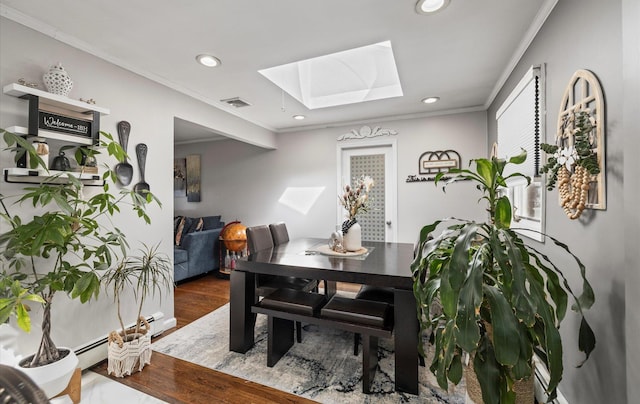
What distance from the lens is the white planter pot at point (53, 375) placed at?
5.12 ft

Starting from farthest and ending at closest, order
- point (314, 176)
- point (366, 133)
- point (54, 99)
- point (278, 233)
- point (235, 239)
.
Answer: point (314, 176) → point (235, 239) → point (366, 133) → point (278, 233) → point (54, 99)

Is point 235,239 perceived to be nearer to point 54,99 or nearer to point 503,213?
point 54,99

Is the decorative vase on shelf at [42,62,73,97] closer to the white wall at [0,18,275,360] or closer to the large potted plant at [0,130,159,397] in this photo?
the white wall at [0,18,275,360]

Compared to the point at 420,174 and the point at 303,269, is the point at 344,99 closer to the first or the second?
the point at 420,174

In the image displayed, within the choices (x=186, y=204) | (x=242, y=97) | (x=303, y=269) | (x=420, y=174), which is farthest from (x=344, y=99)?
(x=186, y=204)

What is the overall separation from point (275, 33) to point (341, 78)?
55.9 inches

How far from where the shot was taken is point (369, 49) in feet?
8.63

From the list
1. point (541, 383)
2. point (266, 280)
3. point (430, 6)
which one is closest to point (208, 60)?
point (430, 6)

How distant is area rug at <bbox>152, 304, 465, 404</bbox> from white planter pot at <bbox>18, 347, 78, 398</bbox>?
2.29 ft

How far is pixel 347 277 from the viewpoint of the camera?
190 cm

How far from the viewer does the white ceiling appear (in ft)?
5.57

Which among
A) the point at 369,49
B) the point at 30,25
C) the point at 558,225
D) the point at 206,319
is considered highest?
the point at 369,49

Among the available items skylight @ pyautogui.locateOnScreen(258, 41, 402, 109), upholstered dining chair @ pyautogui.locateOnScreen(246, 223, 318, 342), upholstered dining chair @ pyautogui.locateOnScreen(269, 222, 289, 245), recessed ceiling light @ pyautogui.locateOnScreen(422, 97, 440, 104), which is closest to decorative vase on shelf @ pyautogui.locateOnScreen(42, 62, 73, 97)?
skylight @ pyautogui.locateOnScreen(258, 41, 402, 109)

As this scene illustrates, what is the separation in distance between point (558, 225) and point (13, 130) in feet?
10.6
